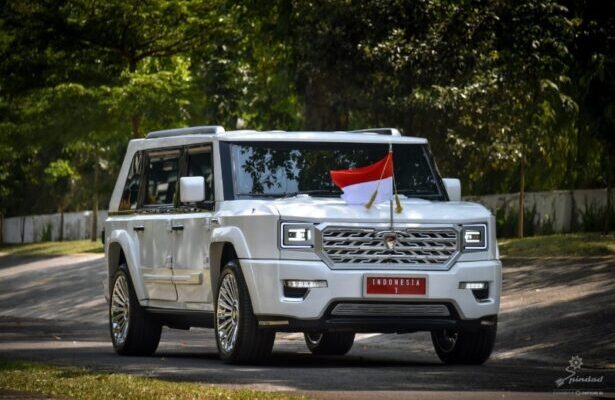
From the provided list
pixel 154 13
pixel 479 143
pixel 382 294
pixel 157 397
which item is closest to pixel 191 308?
pixel 382 294

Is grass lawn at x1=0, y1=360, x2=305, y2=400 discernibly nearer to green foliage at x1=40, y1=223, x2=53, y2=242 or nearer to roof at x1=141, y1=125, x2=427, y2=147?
roof at x1=141, y1=125, x2=427, y2=147

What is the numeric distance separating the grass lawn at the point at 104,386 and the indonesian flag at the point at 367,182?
2.80 m

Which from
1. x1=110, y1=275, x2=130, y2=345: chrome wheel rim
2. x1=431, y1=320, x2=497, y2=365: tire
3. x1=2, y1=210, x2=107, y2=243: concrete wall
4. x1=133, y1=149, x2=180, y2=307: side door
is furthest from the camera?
x1=2, y1=210, x2=107, y2=243: concrete wall

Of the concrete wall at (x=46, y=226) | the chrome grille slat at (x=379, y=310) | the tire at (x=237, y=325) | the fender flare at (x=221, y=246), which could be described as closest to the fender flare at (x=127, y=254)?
the fender flare at (x=221, y=246)

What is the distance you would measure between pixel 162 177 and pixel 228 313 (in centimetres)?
270

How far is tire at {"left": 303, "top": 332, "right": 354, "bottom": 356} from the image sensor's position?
17.6m

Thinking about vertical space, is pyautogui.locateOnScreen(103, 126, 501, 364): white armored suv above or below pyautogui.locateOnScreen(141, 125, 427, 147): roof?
below

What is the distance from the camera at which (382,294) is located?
14.3m

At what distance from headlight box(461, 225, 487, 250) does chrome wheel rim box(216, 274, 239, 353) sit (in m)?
1.99

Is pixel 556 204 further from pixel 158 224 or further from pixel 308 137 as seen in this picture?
pixel 308 137

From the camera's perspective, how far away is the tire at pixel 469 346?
50.1 feet

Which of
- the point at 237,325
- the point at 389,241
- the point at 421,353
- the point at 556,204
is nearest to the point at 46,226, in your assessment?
the point at 556,204

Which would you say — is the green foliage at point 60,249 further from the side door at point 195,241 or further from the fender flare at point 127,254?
the side door at point 195,241

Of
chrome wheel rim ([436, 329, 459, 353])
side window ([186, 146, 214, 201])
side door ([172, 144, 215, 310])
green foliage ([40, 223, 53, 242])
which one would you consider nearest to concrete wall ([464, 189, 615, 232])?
chrome wheel rim ([436, 329, 459, 353])
